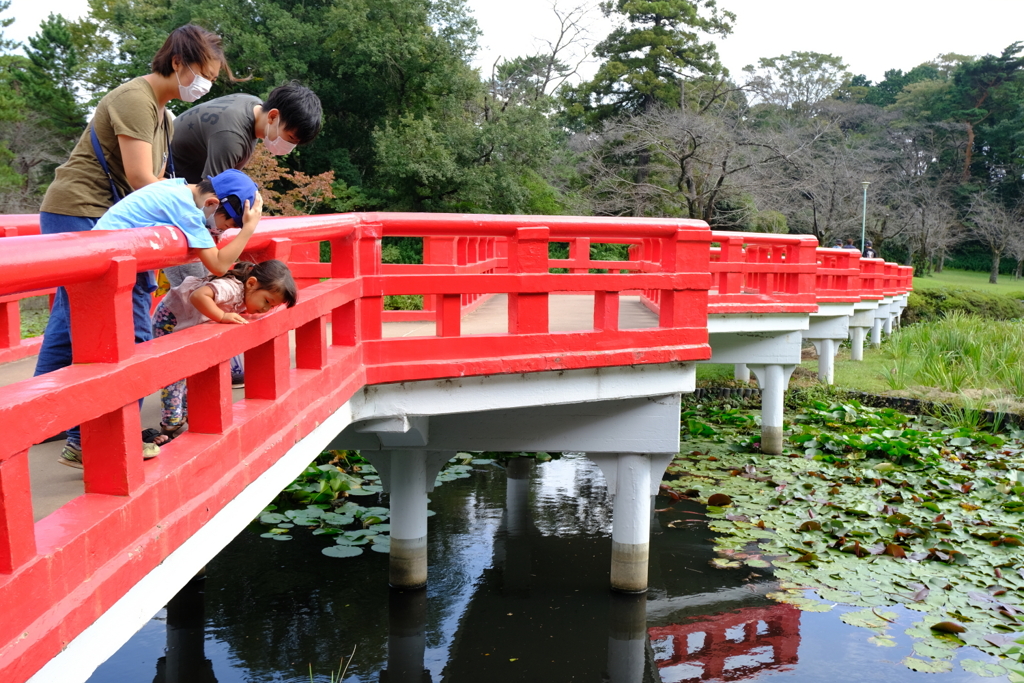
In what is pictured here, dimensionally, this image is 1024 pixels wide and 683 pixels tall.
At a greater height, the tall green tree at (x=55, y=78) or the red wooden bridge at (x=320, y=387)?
the tall green tree at (x=55, y=78)

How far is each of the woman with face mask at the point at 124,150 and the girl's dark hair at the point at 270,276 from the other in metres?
0.38

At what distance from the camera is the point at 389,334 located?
20.0 ft

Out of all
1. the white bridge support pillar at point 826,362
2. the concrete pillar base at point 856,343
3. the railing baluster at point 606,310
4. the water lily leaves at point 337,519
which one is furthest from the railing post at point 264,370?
the concrete pillar base at point 856,343

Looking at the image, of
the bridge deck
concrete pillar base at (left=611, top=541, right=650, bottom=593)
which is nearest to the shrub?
the bridge deck

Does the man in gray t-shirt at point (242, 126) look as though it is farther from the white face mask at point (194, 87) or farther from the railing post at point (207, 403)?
the railing post at point (207, 403)

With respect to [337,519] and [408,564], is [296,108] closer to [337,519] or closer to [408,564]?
[408,564]

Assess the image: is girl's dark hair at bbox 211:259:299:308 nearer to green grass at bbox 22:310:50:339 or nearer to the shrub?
green grass at bbox 22:310:50:339

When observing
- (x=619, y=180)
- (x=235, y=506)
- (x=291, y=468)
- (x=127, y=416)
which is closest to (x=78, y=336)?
(x=127, y=416)

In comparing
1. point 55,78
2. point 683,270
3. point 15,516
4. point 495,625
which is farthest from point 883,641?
point 55,78

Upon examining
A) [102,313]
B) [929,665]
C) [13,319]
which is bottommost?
[929,665]

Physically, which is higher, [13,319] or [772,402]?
[13,319]

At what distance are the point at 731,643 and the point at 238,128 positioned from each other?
4.70 metres

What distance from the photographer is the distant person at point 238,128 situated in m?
3.26

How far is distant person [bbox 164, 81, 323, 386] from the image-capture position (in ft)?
10.7
